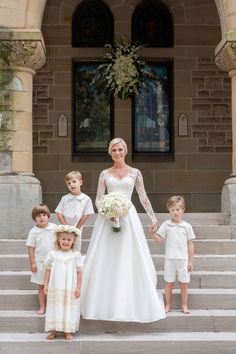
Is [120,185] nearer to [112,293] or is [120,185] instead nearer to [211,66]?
[112,293]

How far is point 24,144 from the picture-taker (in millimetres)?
8438

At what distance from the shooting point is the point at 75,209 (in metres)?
6.87

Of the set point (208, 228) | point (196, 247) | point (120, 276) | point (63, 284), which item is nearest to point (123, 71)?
point (208, 228)

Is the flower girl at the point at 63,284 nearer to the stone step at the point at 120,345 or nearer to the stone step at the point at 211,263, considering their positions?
the stone step at the point at 120,345

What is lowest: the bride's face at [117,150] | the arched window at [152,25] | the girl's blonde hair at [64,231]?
the girl's blonde hair at [64,231]

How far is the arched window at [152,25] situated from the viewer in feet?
39.0

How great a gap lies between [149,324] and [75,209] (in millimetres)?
1404

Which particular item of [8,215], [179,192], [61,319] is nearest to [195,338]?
[61,319]

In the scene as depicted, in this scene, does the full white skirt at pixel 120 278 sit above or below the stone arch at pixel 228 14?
below

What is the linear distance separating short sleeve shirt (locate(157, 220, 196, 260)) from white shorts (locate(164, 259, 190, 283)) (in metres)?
0.05

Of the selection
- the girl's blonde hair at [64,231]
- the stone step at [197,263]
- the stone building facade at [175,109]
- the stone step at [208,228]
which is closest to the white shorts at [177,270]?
the stone step at [197,263]

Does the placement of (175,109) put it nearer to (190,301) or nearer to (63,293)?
(190,301)

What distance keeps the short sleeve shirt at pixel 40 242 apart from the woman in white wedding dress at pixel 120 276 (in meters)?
0.44

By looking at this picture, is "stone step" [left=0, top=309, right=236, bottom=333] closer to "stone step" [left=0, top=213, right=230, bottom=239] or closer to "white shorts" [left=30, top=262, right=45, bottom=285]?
"white shorts" [left=30, top=262, right=45, bottom=285]
